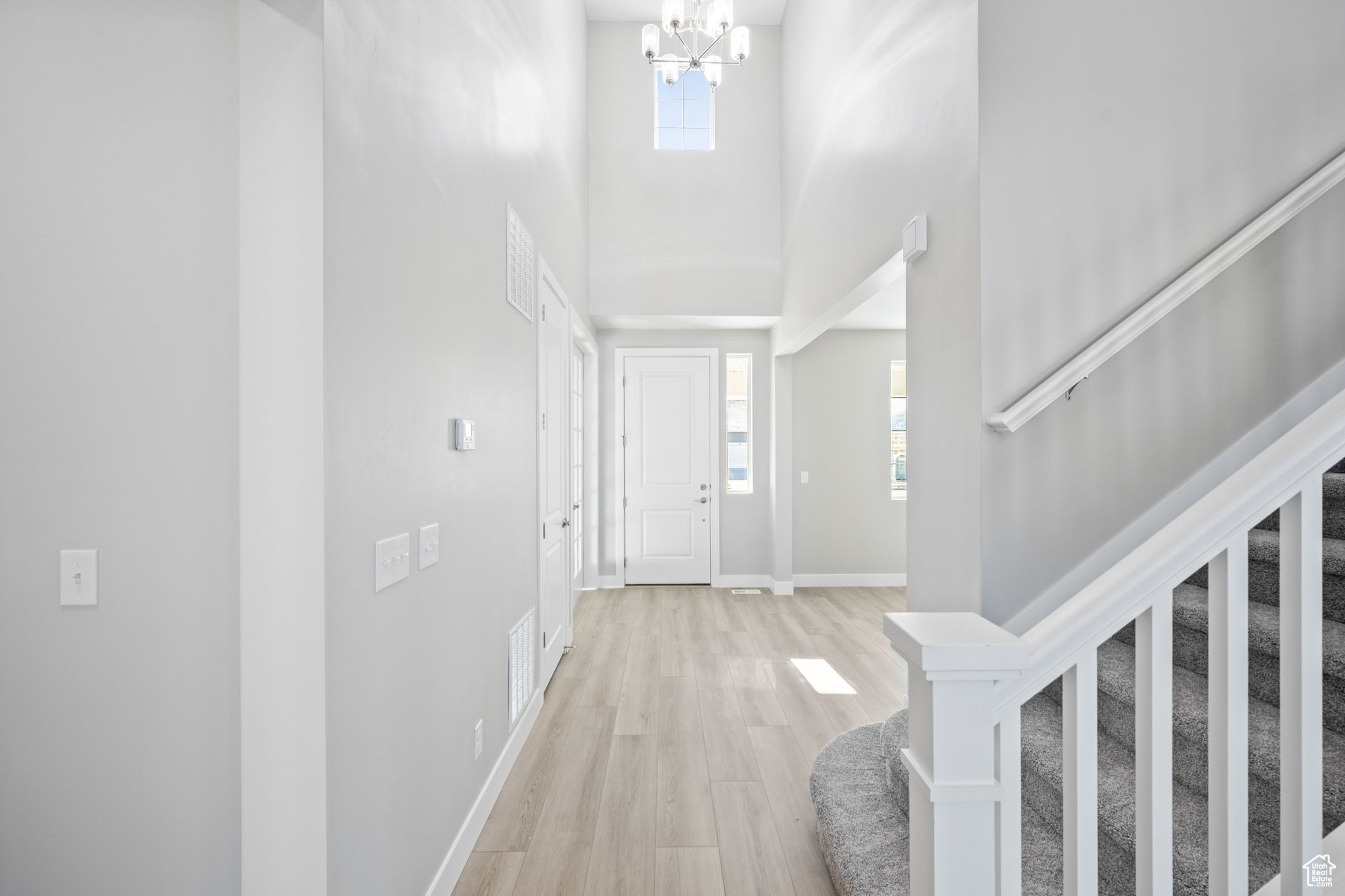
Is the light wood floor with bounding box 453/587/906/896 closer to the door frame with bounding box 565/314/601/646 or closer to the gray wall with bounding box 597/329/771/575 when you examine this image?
the door frame with bounding box 565/314/601/646

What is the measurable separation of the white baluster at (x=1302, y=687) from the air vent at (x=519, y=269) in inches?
92.8

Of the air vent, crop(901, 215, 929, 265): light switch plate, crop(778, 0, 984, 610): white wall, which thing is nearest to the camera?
crop(778, 0, 984, 610): white wall

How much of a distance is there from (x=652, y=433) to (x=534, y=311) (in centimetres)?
291

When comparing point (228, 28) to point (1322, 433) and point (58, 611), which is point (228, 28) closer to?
point (58, 611)

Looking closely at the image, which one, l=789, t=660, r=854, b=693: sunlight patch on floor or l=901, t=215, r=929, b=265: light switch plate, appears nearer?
l=901, t=215, r=929, b=265: light switch plate

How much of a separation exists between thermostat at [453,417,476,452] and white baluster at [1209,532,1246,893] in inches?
69.6

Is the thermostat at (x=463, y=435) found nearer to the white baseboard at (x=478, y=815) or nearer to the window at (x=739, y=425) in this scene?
the white baseboard at (x=478, y=815)

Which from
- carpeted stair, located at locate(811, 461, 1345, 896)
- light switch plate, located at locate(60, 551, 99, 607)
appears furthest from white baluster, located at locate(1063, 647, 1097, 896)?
light switch plate, located at locate(60, 551, 99, 607)

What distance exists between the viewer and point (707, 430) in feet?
19.1

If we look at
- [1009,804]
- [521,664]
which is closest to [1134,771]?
Result: [1009,804]

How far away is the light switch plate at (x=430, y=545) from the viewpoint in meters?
1.67

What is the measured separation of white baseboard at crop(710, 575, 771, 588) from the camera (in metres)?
5.81

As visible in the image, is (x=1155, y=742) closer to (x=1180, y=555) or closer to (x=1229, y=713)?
(x=1229, y=713)

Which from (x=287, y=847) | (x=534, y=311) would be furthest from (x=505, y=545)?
(x=287, y=847)
